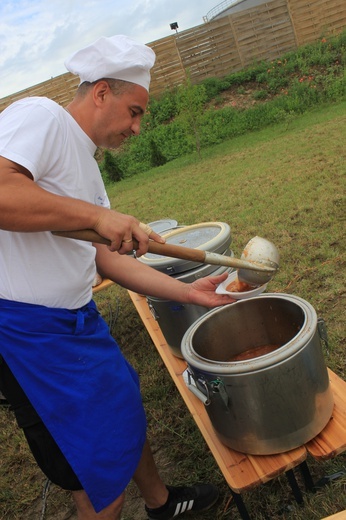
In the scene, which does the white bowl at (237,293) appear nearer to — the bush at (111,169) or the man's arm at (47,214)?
the man's arm at (47,214)

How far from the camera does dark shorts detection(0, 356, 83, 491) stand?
1623 millimetres

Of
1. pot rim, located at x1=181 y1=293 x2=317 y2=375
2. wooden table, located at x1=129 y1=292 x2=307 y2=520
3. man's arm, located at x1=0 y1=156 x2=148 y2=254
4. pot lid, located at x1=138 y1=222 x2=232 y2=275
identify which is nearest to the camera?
man's arm, located at x1=0 y1=156 x2=148 y2=254

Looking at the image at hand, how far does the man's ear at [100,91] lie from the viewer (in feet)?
5.20

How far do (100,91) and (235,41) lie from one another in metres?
15.8

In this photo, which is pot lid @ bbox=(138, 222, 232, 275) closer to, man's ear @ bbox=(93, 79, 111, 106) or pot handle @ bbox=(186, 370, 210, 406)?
pot handle @ bbox=(186, 370, 210, 406)

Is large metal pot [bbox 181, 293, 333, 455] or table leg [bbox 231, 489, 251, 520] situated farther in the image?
table leg [bbox 231, 489, 251, 520]

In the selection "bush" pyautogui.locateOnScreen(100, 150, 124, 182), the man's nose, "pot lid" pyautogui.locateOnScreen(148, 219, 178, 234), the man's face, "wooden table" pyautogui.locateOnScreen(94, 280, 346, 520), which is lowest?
"bush" pyautogui.locateOnScreen(100, 150, 124, 182)

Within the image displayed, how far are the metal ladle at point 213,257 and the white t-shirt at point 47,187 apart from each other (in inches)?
5.5

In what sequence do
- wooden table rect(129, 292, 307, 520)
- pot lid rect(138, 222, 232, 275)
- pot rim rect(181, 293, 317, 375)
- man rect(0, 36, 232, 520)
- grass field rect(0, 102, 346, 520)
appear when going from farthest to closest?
1. pot lid rect(138, 222, 232, 275)
2. grass field rect(0, 102, 346, 520)
3. wooden table rect(129, 292, 307, 520)
4. pot rim rect(181, 293, 317, 375)
5. man rect(0, 36, 232, 520)

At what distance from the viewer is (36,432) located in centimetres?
165

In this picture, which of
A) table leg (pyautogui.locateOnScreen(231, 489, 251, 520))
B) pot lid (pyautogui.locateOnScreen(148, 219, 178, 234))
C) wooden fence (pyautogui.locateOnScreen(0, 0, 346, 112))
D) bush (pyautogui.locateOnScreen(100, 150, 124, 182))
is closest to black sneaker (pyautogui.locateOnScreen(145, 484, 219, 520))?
table leg (pyautogui.locateOnScreen(231, 489, 251, 520))

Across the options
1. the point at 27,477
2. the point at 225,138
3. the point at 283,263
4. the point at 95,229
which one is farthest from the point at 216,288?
the point at 225,138

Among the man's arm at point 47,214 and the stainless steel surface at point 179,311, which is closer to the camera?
the man's arm at point 47,214

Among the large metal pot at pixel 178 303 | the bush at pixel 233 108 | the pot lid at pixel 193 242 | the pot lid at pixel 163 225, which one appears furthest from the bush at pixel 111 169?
the large metal pot at pixel 178 303
